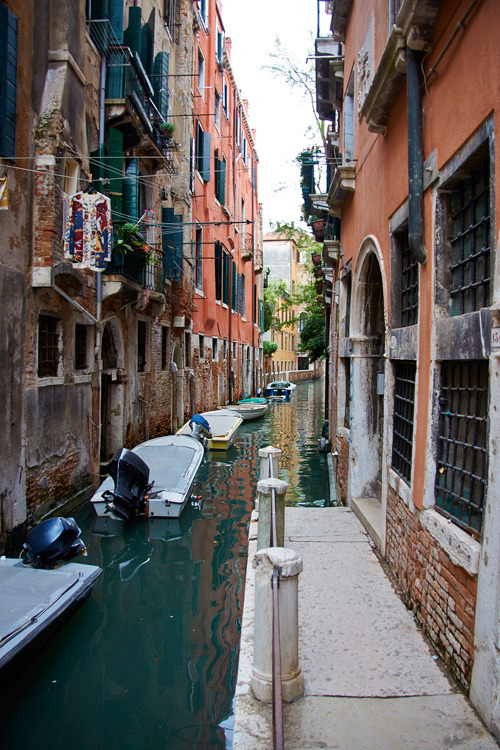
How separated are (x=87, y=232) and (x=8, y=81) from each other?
1934 millimetres

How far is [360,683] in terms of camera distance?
319 cm

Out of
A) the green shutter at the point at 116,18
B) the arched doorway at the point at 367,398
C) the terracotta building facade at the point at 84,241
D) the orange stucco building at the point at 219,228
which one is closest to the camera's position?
the terracotta building facade at the point at 84,241

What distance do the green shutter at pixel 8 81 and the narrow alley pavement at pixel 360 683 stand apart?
208 inches

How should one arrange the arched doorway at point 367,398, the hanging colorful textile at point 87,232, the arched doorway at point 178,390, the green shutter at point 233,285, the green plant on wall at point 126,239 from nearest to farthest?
1. the arched doorway at point 367,398
2. the hanging colorful textile at point 87,232
3. the green plant on wall at point 126,239
4. the arched doorway at point 178,390
5. the green shutter at point 233,285

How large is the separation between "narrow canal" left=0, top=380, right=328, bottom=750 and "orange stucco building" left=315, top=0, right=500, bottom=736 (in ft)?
5.43

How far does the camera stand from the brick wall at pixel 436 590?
3.02m

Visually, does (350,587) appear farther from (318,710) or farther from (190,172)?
(190,172)

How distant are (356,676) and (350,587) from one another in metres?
1.29

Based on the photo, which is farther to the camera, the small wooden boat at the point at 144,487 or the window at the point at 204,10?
the window at the point at 204,10

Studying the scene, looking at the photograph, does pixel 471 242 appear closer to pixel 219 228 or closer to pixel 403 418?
pixel 403 418

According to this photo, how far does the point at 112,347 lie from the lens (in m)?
11.0

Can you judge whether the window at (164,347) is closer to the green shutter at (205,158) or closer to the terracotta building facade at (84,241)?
the terracotta building facade at (84,241)

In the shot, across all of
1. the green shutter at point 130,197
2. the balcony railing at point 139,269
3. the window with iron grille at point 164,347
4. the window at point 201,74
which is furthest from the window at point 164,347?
the window at point 201,74

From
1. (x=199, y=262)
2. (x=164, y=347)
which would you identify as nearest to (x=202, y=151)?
(x=199, y=262)
